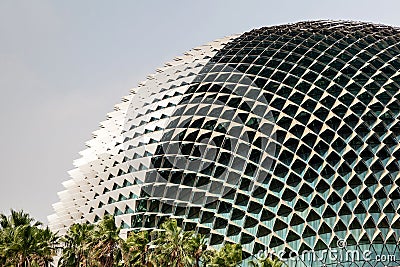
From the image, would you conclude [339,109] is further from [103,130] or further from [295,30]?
[103,130]

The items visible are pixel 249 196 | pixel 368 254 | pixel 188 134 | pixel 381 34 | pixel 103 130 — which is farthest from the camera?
pixel 103 130

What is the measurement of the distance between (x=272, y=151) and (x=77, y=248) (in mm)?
16545

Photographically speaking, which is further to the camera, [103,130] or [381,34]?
[103,130]

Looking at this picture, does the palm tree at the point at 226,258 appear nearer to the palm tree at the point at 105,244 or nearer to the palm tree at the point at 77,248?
the palm tree at the point at 105,244

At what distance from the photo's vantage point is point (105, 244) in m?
33.2

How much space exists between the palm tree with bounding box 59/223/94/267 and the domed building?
1130cm

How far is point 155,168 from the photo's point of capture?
48688mm

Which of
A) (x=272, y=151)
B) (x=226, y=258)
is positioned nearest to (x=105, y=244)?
(x=226, y=258)

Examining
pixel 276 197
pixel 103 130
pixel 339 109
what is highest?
pixel 339 109

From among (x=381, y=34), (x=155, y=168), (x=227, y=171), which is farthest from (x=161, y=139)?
(x=381, y=34)

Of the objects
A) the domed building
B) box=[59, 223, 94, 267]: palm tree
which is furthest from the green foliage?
the domed building

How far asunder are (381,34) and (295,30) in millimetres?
7459

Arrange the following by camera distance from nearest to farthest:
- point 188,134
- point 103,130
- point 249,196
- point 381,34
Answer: point 249,196
point 188,134
point 381,34
point 103,130

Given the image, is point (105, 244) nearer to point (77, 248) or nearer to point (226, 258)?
point (77, 248)
